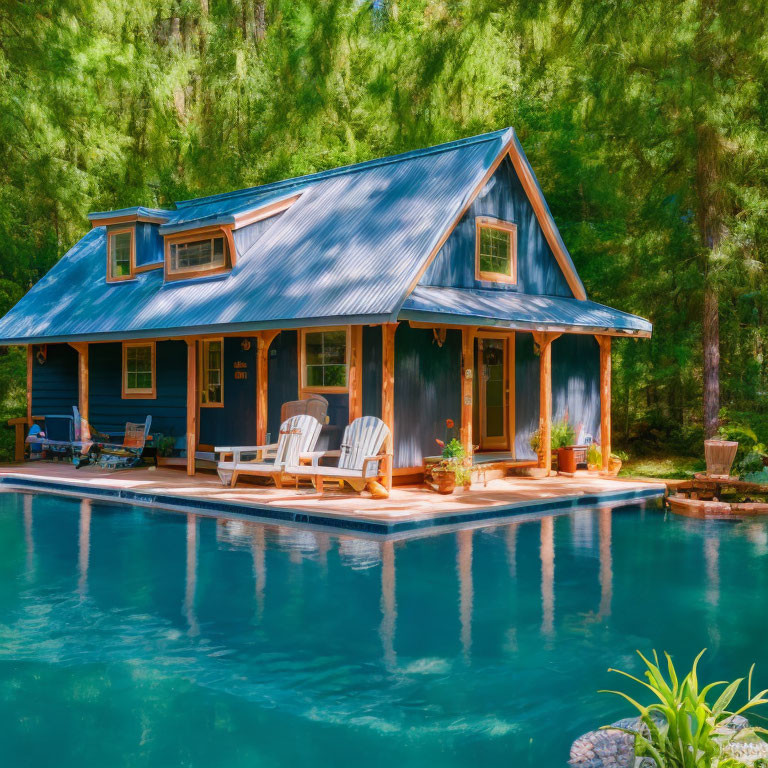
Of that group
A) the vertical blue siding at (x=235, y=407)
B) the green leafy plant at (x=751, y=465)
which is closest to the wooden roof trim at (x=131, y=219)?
the vertical blue siding at (x=235, y=407)

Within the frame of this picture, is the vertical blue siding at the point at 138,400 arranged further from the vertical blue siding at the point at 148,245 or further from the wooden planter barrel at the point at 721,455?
the wooden planter barrel at the point at 721,455

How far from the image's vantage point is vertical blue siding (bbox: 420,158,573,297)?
12680mm

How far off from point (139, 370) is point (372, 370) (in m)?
5.74

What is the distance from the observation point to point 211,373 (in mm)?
14797

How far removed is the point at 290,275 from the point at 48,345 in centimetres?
730

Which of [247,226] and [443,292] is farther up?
[247,226]

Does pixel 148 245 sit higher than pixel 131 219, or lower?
lower

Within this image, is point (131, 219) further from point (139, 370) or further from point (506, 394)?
point (506, 394)

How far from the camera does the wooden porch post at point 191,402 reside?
13.7 meters

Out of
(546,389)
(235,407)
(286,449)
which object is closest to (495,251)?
(546,389)

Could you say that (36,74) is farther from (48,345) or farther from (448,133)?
Answer: (448,133)

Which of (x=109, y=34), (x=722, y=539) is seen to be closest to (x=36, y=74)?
(x=109, y=34)

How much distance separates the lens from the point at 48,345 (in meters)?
17.7

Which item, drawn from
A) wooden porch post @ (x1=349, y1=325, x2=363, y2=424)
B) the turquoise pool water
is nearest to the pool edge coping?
the turquoise pool water
